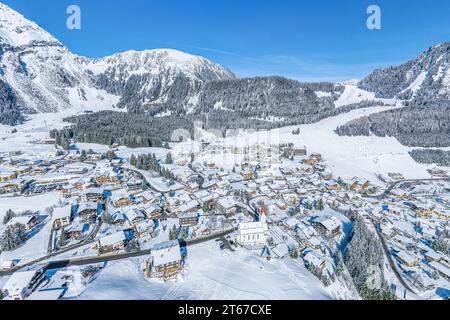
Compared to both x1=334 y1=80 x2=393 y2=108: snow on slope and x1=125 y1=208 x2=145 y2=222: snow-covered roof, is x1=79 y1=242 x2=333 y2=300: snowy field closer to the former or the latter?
x1=125 y1=208 x2=145 y2=222: snow-covered roof

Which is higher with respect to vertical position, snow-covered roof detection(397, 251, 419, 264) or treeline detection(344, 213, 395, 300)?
treeline detection(344, 213, 395, 300)

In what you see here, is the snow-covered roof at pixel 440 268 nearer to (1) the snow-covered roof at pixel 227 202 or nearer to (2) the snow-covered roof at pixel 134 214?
(1) the snow-covered roof at pixel 227 202

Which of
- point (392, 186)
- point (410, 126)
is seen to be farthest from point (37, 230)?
point (410, 126)

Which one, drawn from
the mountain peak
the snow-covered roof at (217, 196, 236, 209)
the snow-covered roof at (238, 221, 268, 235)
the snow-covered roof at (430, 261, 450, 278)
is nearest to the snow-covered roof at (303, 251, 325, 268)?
the snow-covered roof at (238, 221, 268, 235)

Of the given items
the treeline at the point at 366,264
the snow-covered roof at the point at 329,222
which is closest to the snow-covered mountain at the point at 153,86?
the snow-covered roof at the point at 329,222

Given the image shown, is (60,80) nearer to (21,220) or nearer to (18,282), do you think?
(21,220)

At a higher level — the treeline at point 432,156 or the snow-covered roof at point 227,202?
the treeline at point 432,156
